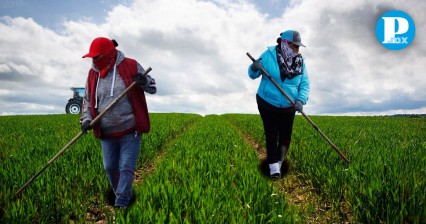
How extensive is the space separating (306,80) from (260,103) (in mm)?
988

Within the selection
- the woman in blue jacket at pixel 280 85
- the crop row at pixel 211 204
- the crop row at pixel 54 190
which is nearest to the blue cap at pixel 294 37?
the woman in blue jacket at pixel 280 85

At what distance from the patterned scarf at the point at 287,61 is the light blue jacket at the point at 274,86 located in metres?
0.09

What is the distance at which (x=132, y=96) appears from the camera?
4008 millimetres

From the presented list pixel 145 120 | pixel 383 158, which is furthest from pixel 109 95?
pixel 383 158

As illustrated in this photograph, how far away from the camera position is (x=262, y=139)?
36.9ft

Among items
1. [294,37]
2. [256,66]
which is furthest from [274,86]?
[294,37]

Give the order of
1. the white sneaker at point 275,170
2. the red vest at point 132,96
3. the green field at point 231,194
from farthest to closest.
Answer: the white sneaker at point 275,170 < the red vest at point 132,96 < the green field at point 231,194

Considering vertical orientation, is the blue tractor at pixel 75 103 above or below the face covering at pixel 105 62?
above

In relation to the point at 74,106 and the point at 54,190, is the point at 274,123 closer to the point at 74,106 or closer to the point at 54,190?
the point at 54,190

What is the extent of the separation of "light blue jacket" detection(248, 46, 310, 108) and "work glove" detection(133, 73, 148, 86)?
2350mm

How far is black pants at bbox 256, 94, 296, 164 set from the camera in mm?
5504

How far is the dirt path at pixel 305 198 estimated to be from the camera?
4.02m

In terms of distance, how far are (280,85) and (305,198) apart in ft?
6.40

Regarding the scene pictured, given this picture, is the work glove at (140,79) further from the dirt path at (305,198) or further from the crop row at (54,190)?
the dirt path at (305,198)
